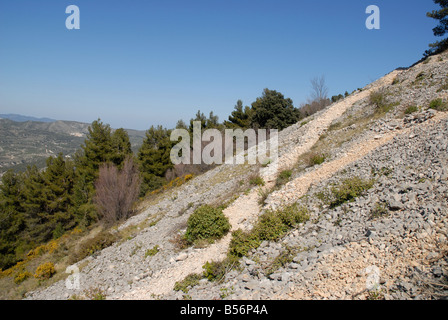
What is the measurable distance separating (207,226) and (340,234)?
4.05m

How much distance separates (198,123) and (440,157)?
1226 inches

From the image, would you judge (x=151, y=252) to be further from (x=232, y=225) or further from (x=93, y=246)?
(x=93, y=246)

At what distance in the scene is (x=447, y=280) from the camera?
365 cm

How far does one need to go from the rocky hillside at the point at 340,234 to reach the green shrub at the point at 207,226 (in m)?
0.33

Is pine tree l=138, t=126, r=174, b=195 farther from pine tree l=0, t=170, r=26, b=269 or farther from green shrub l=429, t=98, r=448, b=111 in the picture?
green shrub l=429, t=98, r=448, b=111

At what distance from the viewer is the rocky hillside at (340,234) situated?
14.1 feet

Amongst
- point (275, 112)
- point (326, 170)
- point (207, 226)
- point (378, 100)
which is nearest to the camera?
point (207, 226)

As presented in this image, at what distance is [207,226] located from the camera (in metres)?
7.88

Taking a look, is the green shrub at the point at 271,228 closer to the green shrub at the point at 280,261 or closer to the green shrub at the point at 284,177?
the green shrub at the point at 280,261

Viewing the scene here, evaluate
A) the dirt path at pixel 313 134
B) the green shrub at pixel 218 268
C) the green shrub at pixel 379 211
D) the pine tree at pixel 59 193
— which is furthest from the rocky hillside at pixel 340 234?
the pine tree at pixel 59 193

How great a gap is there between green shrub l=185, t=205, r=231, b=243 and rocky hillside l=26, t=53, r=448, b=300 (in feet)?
1.10

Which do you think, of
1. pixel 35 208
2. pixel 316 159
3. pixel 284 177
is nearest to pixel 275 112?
pixel 316 159

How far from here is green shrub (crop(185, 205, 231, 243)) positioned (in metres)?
7.84

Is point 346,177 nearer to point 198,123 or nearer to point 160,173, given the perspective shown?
point 160,173
